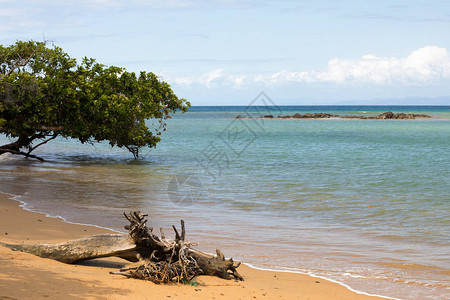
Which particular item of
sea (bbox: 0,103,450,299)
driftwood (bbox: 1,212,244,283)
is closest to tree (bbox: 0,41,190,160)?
sea (bbox: 0,103,450,299)

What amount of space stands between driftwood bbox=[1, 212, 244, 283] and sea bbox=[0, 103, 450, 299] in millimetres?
1385

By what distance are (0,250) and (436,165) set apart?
71.6ft

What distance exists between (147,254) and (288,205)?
7489mm

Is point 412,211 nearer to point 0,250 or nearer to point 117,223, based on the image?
point 117,223

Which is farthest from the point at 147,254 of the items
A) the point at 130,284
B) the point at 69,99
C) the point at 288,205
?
the point at 69,99

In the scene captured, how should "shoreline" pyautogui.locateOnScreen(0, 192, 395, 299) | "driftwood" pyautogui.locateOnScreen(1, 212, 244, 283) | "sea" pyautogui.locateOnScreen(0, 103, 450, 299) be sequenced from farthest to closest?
1. "sea" pyautogui.locateOnScreen(0, 103, 450, 299)
2. "driftwood" pyautogui.locateOnScreen(1, 212, 244, 283)
3. "shoreline" pyautogui.locateOnScreen(0, 192, 395, 299)

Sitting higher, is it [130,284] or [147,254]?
[147,254]

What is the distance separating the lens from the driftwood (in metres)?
6.73

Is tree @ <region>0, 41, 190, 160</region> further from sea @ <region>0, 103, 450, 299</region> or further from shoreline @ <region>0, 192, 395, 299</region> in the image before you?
shoreline @ <region>0, 192, 395, 299</region>

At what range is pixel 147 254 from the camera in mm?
7195

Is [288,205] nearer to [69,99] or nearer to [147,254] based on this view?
[147,254]

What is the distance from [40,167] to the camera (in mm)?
22672

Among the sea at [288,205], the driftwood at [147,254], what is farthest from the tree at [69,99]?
the driftwood at [147,254]

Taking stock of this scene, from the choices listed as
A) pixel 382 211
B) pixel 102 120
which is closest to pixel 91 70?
pixel 102 120
